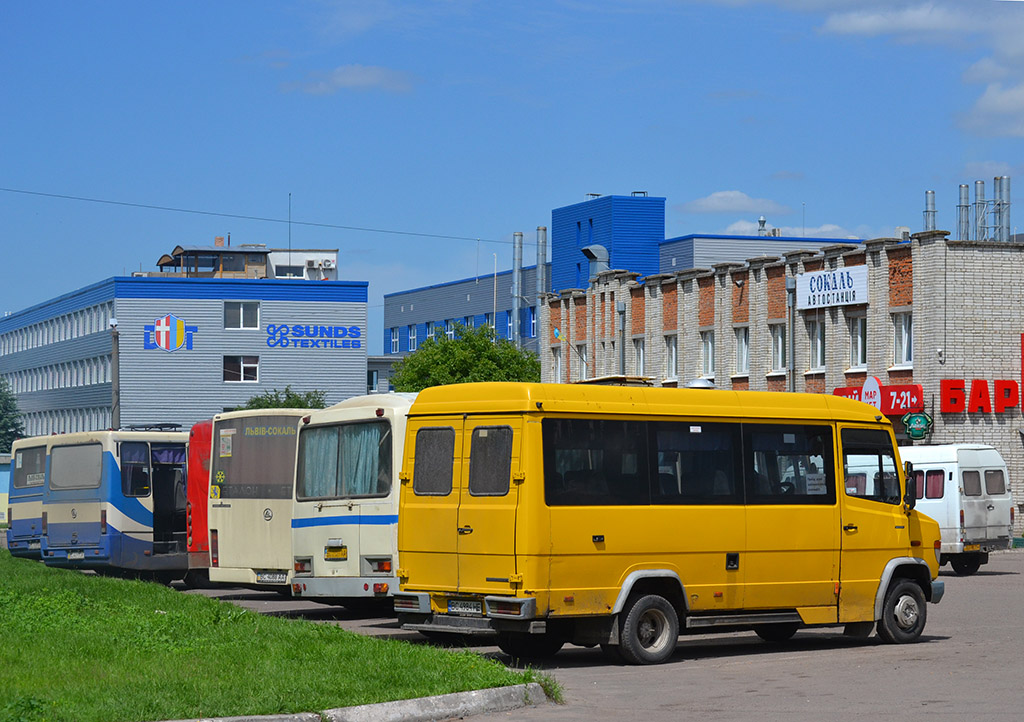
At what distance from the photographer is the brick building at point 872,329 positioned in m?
42.0

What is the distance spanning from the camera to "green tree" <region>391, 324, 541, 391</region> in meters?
69.0

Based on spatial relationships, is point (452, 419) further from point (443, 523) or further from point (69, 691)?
point (69, 691)

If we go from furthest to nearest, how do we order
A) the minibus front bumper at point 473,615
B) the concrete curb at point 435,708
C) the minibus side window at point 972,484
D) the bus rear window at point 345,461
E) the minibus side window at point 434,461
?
1. the minibus side window at point 972,484
2. the bus rear window at point 345,461
3. the minibus side window at point 434,461
4. the minibus front bumper at point 473,615
5. the concrete curb at point 435,708

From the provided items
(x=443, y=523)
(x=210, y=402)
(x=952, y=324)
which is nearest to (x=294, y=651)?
(x=443, y=523)

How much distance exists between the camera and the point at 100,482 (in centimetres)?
2838

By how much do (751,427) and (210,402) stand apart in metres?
75.0

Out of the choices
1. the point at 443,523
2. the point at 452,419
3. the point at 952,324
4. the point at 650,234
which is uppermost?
the point at 650,234

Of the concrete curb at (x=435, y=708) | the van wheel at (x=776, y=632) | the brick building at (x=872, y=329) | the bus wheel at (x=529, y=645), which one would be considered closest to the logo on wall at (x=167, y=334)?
the brick building at (x=872, y=329)

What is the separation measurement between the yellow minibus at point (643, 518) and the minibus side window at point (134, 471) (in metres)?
13.9

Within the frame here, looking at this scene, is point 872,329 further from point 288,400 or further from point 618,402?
point 288,400

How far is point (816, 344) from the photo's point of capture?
47.8 m

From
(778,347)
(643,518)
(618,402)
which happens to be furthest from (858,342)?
(643,518)

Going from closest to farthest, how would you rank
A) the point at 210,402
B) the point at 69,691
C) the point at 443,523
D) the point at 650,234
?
the point at 69,691 → the point at 443,523 → the point at 650,234 → the point at 210,402

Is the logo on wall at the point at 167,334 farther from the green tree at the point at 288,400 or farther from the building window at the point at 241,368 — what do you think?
the green tree at the point at 288,400
